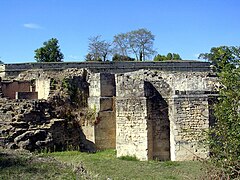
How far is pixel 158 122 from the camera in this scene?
45.5 ft

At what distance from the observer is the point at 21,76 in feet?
84.5

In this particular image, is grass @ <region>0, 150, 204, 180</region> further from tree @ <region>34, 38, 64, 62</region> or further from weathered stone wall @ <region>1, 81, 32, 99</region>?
tree @ <region>34, 38, 64, 62</region>

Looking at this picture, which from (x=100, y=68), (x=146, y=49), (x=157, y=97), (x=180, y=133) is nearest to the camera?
(x=180, y=133)

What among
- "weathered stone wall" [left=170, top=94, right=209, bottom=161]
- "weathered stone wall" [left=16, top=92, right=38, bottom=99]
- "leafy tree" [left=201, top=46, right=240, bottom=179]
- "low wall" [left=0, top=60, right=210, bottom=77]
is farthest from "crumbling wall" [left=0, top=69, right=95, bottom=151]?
"low wall" [left=0, top=60, right=210, bottom=77]

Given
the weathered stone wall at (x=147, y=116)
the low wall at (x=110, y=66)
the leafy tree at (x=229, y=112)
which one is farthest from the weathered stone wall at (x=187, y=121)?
the low wall at (x=110, y=66)

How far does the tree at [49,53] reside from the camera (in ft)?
139

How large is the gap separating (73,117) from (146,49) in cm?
3456

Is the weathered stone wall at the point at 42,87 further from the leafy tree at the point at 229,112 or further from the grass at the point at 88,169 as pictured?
the leafy tree at the point at 229,112

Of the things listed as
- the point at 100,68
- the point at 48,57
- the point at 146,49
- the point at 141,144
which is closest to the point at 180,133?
the point at 141,144

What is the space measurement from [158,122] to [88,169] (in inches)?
164

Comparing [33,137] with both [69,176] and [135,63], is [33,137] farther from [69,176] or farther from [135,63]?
[135,63]

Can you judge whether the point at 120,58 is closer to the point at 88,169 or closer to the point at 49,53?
the point at 49,53

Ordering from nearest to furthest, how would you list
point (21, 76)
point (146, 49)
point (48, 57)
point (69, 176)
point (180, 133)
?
point (69, 176) < point (180, 133) < point (21, 76) < point (48, 57) < point (146, 49)

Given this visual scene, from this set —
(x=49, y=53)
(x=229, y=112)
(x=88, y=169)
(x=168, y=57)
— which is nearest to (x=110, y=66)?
(x=49, y=53)
